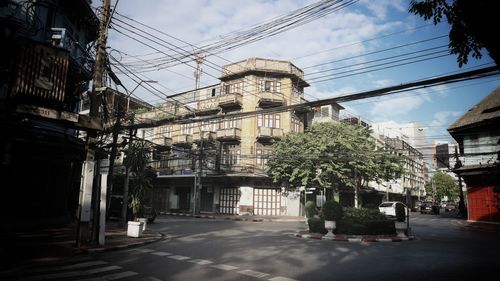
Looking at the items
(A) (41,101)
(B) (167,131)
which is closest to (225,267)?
(A) (41,101)

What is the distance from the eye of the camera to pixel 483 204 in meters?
29.8

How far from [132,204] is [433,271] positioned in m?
14.0

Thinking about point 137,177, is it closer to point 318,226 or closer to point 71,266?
point 71,266

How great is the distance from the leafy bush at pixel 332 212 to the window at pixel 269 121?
860 inches

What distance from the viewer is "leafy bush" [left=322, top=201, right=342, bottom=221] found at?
17641mm

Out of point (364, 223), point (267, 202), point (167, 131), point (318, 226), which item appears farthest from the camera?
point (167, 131)

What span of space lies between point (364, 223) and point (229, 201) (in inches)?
952

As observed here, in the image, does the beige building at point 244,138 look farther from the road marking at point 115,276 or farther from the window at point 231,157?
the road marking at point 115,276

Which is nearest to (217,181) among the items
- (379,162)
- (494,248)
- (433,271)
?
(379,162)

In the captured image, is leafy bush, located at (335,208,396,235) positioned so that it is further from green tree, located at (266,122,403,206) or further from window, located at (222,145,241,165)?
window, located at (222,145,241,165)

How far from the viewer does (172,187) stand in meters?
45.5

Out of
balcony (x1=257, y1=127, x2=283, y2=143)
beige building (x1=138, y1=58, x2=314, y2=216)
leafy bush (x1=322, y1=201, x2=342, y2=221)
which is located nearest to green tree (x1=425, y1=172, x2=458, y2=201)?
beige building (x1=138, y1=58, x2=314, y2=216)

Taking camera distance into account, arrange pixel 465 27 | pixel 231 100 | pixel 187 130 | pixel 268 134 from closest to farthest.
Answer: pixel 465 27 < pixel 268 134 < pixel 231 100 < pixel 187 130

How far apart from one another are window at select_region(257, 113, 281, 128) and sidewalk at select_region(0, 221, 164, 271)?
80.5 ft
